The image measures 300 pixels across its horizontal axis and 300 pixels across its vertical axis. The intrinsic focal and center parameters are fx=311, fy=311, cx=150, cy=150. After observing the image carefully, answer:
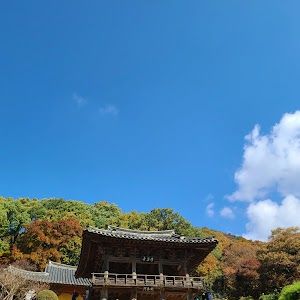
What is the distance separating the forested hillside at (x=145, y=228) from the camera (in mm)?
33906

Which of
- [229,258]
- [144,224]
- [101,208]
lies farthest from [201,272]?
[101,208]

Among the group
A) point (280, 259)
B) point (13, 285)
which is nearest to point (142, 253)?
point (13, 285)

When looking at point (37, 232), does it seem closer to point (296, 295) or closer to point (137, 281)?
point (137, 281)

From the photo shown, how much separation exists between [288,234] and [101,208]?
4758 centimetres

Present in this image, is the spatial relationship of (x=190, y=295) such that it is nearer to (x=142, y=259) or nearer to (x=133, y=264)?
(x=142, y=259)

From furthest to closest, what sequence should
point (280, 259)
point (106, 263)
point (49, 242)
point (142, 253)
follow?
point (49, 242), point (280, 259), point (142, 253), point (106, 263)

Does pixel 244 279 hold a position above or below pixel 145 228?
below

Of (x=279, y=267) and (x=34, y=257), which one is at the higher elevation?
(x=34, y=257)

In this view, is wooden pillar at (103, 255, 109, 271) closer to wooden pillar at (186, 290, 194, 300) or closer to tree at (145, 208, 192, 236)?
wooden pillar at (186, 290, 194, 300)

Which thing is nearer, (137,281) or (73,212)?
(137,281)

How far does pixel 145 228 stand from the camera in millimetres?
51625

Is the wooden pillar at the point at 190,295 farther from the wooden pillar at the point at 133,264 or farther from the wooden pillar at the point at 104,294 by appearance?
the wooden pillar at the point at 104,294

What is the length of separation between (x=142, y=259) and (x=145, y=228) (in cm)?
2911

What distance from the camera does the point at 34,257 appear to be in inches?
1708
